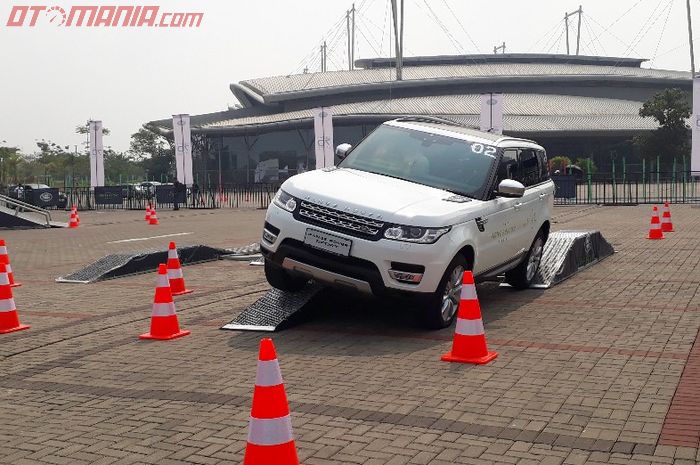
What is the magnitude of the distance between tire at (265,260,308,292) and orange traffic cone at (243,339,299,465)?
4.70 m

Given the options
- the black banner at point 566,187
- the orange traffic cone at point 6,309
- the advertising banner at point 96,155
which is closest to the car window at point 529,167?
the orange traffic cone at point 6,309

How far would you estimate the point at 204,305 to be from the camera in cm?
1024

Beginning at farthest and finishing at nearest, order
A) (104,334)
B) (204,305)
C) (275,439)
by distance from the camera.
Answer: (204,305)
(104,334)
(275,439)

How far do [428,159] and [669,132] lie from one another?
62237 millimetres

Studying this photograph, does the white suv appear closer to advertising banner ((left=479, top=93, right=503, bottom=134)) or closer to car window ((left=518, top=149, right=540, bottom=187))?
car window ((left=518, top=149, right=540, bottom=187))

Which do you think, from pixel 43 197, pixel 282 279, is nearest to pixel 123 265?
pixel 282 279

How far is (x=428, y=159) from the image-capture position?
941cm

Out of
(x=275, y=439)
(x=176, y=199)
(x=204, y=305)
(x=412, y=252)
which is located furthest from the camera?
(x=176, y=199)

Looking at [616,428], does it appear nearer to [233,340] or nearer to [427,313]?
[427,313]

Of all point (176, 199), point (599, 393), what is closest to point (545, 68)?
point (176, 199)

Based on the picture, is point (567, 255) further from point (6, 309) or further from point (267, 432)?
point (267, 432)

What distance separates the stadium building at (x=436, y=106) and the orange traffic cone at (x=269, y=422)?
6803cm

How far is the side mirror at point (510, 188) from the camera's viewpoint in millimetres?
8930

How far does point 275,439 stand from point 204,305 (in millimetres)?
6272
